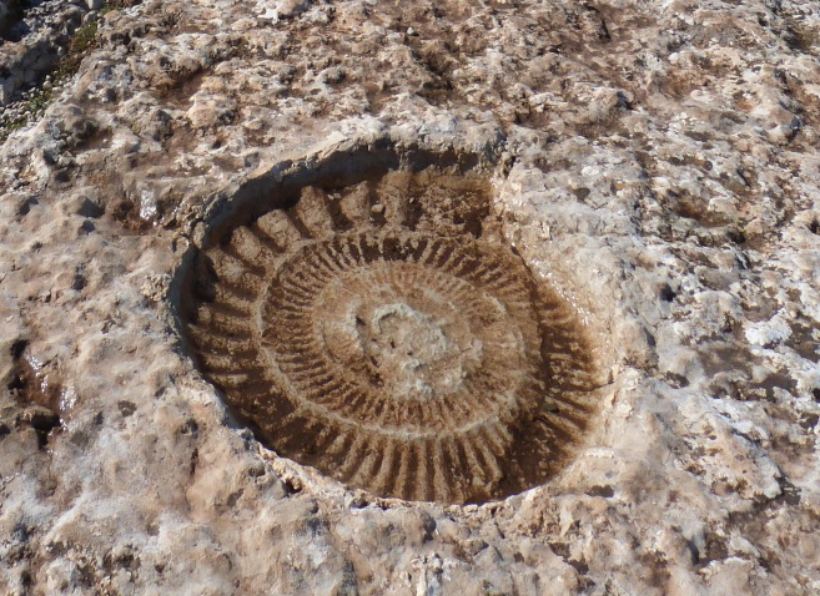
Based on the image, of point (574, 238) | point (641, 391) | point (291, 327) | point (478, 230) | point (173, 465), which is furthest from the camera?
point (478, 230)

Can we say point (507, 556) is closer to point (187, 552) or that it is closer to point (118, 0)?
point (187, 552)

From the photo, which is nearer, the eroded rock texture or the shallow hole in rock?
the eroded rock texture

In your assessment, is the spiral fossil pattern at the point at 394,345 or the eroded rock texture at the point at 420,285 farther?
the spiral fossil pattern at the point at 394,345

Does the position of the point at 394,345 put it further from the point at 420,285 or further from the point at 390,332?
the point at 420,285

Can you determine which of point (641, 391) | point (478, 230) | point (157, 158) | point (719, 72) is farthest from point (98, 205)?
point (719, 72)
